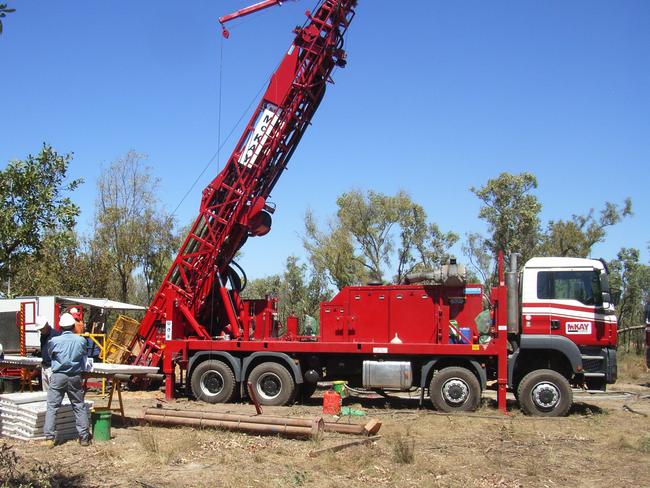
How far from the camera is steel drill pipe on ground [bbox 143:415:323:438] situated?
33.5ft

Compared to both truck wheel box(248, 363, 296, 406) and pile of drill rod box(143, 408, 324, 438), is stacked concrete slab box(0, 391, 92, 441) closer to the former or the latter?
pile of drill rod box(143, 408, 324, 438)

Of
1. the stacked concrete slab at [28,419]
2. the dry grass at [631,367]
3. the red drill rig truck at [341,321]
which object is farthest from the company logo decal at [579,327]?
the dry grass at [631,367]

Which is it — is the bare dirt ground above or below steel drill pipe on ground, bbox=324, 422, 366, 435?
below

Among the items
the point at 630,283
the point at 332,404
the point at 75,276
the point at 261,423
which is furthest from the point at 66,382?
the point at 630,283

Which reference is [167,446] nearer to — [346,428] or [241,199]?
[346,428]

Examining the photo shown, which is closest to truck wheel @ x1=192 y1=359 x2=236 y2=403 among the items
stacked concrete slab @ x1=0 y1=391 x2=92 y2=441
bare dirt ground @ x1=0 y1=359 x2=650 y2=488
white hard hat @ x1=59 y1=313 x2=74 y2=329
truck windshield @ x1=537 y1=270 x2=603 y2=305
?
bare dirt ground @ x1=0 y1=359 x2=650 y2=488

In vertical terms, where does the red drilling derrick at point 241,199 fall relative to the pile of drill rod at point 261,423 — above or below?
above

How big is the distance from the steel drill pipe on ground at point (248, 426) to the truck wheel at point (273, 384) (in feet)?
12.8

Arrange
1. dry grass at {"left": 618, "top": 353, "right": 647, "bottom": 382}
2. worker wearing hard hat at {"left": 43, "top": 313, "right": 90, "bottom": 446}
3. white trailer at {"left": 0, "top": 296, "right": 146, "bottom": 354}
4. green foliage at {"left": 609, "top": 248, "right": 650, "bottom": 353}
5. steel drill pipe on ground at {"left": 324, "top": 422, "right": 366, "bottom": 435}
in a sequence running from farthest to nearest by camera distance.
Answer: green foliage at {"left": 609, "top": 248, "right": 650, "bottom": 353}, dry grass at {"left": 618, "top": 353, "right": 647, "bottom": 382}, white trailer at {"left": 0, "top": 296, "right": 146, "bottom": 354}, steel drill pipe on ground at {"left": 324, "top": 422, "right": 366, "bottom": 435}, worker wearing hard hat at {"left": 43, "top": 313, "right": 90, "bottom": 446}

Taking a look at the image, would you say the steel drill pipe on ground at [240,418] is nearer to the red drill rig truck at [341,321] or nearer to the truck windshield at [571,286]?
the red drill rig truck at [341,321]

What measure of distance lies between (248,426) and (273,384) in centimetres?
458

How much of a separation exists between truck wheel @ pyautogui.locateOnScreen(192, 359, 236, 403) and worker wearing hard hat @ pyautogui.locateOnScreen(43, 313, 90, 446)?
5.50m

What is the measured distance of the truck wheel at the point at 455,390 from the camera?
45.2ft

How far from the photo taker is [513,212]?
33.7 m
